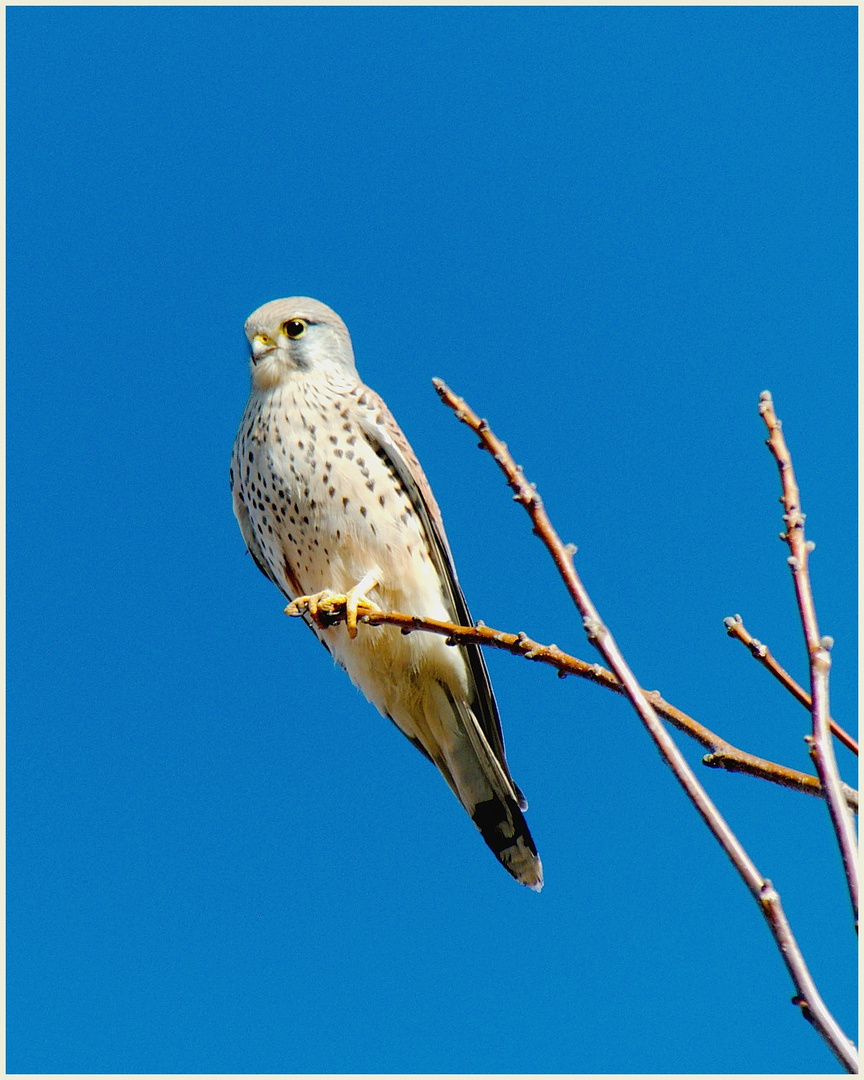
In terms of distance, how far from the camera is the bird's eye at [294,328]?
142 inches

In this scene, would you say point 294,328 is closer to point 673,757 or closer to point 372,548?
point 372,548

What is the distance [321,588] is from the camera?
10.9 feet

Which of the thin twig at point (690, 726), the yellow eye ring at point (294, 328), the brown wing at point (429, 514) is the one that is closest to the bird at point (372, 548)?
the brown wing at point (429, 514)

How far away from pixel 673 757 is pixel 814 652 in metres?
0.20

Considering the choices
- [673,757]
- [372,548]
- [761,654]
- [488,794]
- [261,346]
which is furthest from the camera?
[261,346]

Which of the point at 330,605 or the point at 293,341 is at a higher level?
the point at 293,341

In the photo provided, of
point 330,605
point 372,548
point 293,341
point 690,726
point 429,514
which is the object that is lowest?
point 690,726

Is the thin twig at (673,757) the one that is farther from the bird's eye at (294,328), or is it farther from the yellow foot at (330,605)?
the bird's eye at (294,328)

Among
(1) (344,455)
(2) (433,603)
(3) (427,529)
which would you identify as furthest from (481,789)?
(1) (344,455)

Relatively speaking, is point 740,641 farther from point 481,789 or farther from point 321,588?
point 321,588

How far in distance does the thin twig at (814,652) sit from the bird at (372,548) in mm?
1935

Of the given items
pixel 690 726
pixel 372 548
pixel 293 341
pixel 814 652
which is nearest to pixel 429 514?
pixel 372 548

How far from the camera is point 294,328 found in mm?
3617

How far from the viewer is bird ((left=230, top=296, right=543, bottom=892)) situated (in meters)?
3.22
